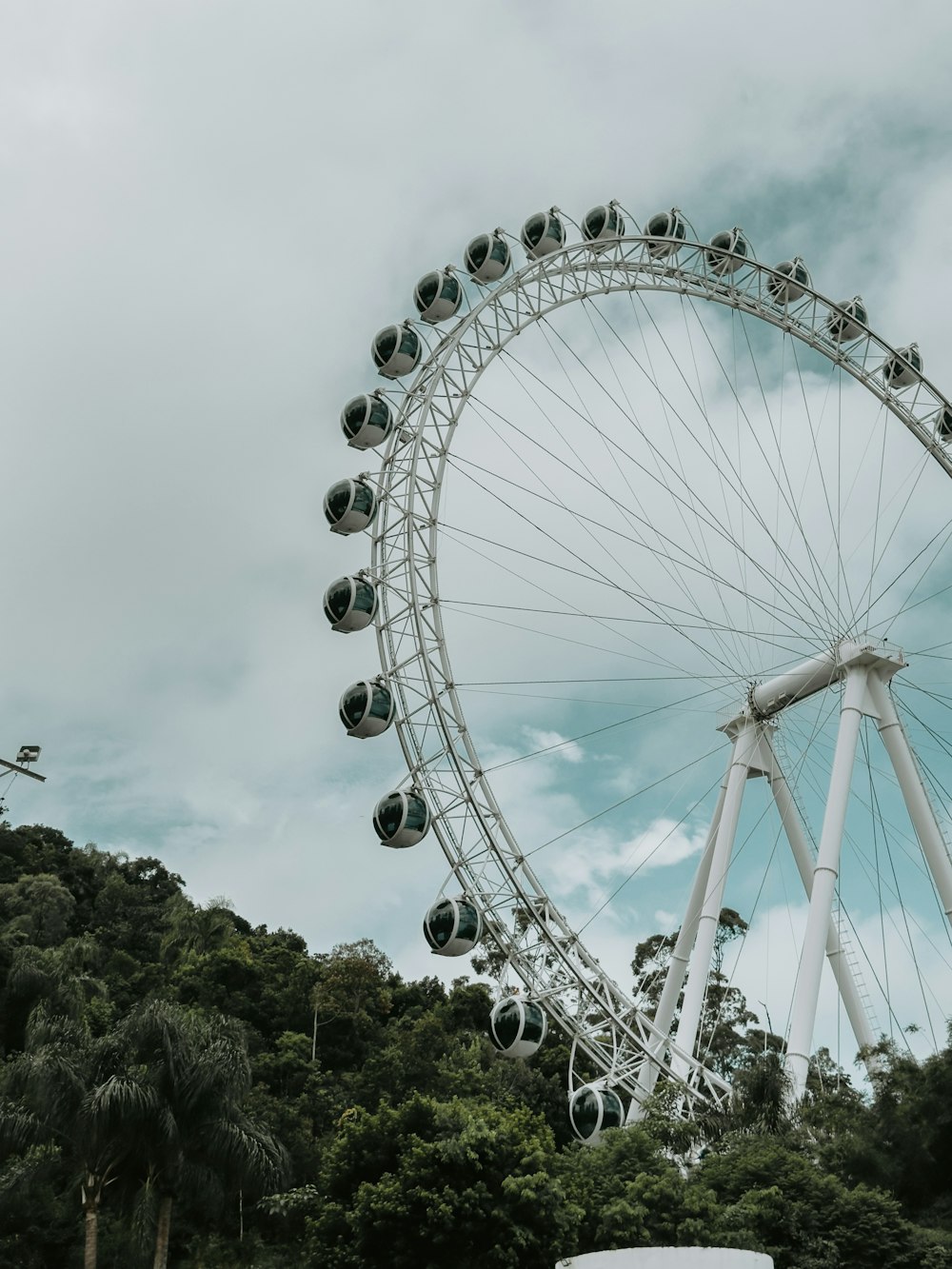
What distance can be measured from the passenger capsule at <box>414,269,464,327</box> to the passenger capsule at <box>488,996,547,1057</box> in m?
15.7

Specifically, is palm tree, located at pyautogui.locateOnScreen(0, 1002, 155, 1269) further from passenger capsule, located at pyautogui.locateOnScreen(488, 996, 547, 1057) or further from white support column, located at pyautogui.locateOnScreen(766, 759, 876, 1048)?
white support column, located at pyautogui.locateOnScreen(766, 759, 876, 1048)

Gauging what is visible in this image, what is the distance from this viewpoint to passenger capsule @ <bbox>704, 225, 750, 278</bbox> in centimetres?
3653

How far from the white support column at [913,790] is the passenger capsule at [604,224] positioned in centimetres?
1290

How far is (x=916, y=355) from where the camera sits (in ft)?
128

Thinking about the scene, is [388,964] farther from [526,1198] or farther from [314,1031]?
[526,1198]

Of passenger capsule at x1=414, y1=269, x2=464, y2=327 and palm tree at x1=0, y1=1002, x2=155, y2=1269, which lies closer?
palm tree at x1=0, y1=1002, x2=155, y2=1269

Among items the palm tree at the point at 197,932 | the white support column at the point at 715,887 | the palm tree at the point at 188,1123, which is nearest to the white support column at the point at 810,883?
the white support column at the point at 715,887

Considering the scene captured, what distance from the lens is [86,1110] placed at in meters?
25.9

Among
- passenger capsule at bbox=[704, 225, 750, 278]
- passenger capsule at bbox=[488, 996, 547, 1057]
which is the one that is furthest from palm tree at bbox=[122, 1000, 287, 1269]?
passenger capsule at bbox=[704, 225, 750, 278]

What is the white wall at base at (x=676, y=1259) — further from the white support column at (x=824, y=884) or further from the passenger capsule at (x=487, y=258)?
the passenger capsule at (x=487, y=258)

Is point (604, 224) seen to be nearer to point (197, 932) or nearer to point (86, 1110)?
point (86, 1110)

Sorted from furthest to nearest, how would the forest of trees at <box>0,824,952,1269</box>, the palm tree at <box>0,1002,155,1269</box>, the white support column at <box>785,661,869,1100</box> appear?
the white support column at <box>785,661,869,1100</box>
the palm tree at <box>0,1002,155,1269</box>
the forest of trees at <box>0,824,952,1269</box>

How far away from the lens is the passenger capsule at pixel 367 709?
26938mm

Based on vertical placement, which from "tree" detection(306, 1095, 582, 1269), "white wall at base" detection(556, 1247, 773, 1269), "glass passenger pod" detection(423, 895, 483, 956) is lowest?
"white wall at base" detection(556, 1247, 773, 1269)
